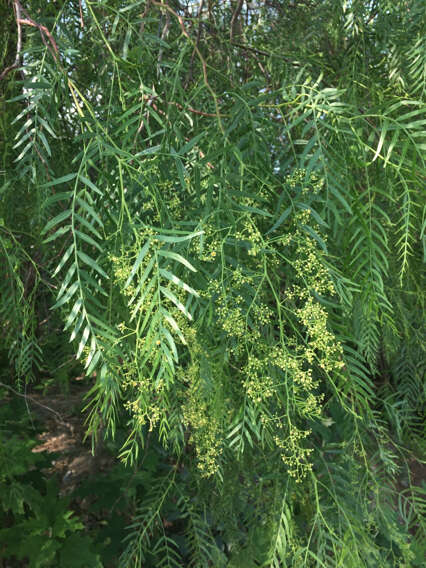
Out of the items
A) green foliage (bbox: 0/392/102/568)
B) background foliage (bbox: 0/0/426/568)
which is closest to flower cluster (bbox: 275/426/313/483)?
background foliage (bbox: 0/0/426/568)

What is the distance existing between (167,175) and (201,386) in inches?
13.3

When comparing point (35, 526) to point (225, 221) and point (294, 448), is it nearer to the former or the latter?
point (294, 448)

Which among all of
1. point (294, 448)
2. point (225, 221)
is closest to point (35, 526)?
point (294, 448)

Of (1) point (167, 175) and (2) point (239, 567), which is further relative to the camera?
(2) point (239, 567)

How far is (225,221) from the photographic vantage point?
80cm

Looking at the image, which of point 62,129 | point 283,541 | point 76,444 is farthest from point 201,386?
point 76,444

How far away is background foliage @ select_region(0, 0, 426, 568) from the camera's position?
738 millimetres

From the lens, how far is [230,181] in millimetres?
827

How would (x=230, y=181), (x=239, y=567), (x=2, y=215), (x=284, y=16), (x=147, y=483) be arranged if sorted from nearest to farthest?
(x=230, y=181)
(x=2, y=215)
(x=239, y=567)
(x=284, y=16)
(x=147, y=483)

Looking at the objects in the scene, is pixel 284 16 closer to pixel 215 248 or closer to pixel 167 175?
pixel 167 175

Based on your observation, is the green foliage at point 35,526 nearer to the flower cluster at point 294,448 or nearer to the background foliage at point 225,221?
the background foliage at point 225,221

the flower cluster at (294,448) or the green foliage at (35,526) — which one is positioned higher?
the flower cluster at (294,448)

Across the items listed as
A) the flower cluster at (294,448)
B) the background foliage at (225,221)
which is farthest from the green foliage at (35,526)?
the flower cluster at (294,448)

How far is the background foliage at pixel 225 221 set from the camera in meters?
0.74
